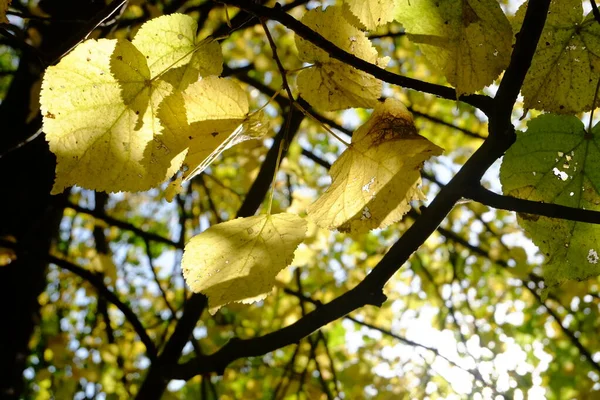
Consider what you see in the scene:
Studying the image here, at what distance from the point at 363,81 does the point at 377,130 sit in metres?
0.09

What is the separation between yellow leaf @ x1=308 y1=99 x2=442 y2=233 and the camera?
750 millimetres

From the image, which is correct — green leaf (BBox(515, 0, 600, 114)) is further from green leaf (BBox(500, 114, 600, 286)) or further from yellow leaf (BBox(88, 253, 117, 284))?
yellow leaf (BBox(88, 253, 117, 284))

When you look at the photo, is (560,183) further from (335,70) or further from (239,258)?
(239,258)

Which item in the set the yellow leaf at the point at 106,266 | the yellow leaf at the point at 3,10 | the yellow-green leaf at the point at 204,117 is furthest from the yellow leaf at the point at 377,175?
the yellow leaf at the point at 106,266

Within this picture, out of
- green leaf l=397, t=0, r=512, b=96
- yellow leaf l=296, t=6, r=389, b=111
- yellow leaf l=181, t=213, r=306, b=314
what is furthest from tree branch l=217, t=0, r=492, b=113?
yellow leaf l=181, t=213, r=306, b=314

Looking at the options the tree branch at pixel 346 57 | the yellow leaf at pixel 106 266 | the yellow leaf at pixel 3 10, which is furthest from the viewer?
the yellow leaf at pixel 106 266

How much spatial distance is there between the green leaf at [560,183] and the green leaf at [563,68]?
43 millimetres

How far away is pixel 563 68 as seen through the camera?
0.82 m

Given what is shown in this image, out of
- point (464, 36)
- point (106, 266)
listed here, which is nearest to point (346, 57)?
point (464, 36)

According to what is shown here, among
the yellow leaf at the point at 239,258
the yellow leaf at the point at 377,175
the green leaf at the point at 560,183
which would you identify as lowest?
the yellow leaf at the point at 239,258

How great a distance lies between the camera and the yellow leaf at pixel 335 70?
0.76 m

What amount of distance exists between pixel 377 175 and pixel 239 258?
270 mm

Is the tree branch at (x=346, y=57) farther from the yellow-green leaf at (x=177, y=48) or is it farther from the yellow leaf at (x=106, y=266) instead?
the yellow leaf at (x=106, y=266)

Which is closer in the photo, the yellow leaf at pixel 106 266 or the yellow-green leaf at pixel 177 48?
the yellow-green leaf at pixel 177 48
